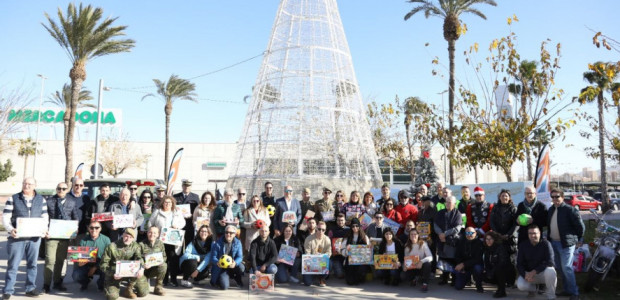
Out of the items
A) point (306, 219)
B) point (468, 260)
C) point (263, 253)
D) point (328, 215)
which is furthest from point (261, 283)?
point (468, 260)

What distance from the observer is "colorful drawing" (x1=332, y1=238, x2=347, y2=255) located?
8500 mm

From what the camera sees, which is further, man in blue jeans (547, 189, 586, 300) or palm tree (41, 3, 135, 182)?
palm tree (41, 3, 135, 182)

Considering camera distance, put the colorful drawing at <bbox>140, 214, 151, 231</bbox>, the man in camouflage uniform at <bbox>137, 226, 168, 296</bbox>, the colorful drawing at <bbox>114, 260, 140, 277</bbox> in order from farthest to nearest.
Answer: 1. the colorful drawing at <bbox>140, 214, 151, 231</bbox>
2. the man in camouflage uniform at <bbox>137, 226, 168, 296</bbox>
3. the colorful drawing at <bbox>114, 260, 140, 277</bbox>

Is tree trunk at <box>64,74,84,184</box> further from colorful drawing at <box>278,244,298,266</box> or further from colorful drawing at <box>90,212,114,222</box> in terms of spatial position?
colorful drawing at <box>278,244,298,266</box>

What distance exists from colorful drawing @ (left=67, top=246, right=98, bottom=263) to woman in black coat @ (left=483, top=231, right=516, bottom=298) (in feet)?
21.7

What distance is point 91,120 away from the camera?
54.9 metres

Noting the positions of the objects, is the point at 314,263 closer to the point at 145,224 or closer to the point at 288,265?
the point at 288,265

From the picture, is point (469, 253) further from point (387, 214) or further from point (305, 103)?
point (305, 103)

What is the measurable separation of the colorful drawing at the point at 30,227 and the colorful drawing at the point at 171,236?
1794 millimetres

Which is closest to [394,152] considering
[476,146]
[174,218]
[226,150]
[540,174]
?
[476,146]

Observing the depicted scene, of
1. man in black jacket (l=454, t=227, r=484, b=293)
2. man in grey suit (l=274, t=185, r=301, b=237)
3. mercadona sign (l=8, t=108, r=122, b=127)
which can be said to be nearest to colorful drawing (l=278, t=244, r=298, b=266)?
man in grey suit (l=274, t=185, r=301, b=237)

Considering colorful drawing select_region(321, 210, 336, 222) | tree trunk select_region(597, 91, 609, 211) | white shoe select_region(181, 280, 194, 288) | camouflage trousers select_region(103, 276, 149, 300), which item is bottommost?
white shoe select_region(181, 280, 194, 288)

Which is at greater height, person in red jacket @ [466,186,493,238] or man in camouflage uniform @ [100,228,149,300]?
person in red jacket @ [466,186,493,238]

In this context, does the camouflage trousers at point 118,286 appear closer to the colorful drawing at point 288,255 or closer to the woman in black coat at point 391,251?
the colorful drawing at point 288,255
